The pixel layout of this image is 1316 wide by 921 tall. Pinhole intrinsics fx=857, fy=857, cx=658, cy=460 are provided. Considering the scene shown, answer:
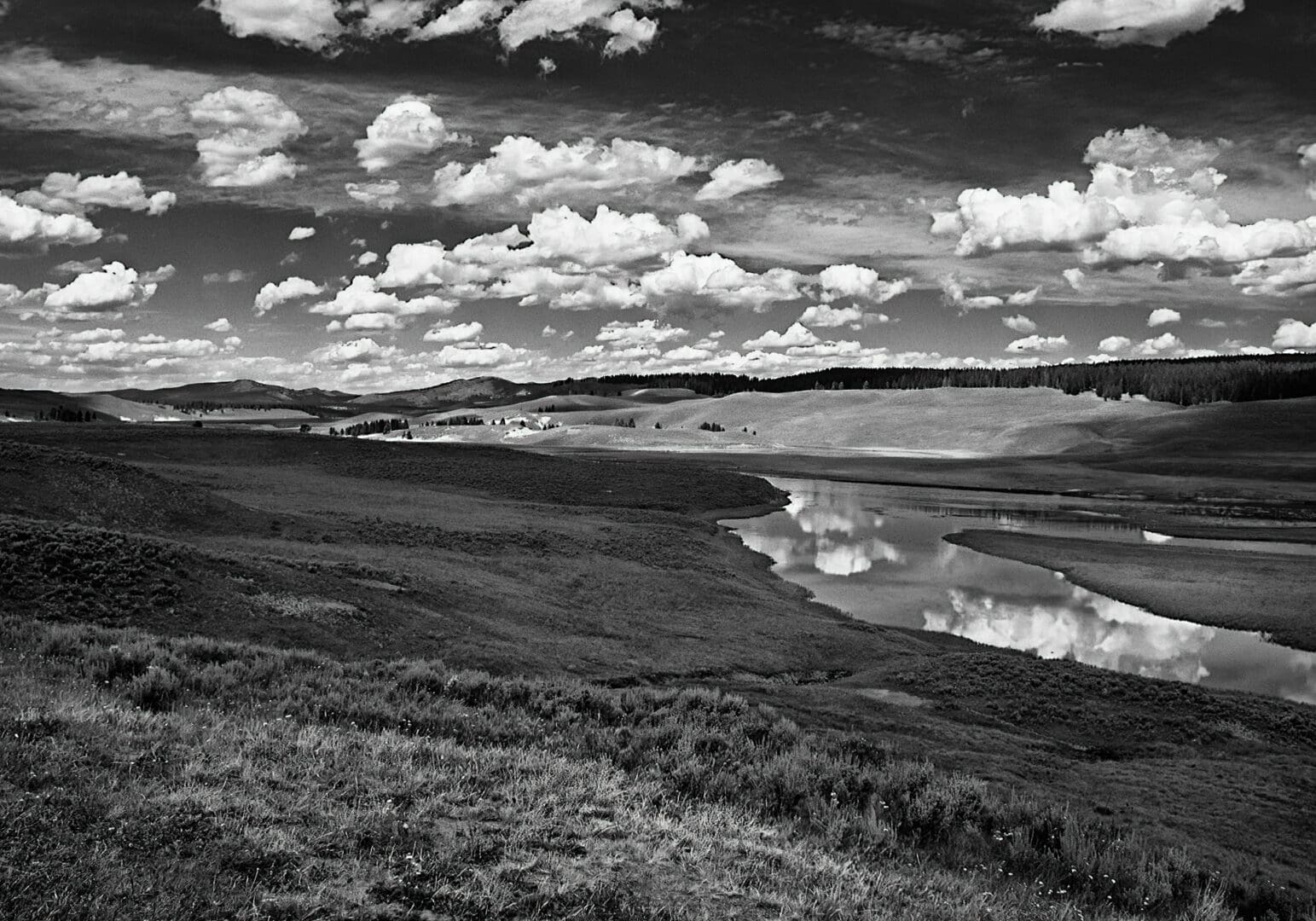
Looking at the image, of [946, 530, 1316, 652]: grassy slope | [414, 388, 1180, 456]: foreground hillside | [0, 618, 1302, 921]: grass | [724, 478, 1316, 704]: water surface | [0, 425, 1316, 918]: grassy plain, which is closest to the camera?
[0, 618, 1302, 921]: grass

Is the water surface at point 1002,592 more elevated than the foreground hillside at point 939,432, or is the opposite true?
the foreground hillside at point 939,432

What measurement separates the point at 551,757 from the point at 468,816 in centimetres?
241

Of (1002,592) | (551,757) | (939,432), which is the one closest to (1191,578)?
(1002,592)

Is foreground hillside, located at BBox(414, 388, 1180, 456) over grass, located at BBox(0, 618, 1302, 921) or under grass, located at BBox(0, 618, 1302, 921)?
over

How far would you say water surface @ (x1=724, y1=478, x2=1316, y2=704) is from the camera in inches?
1183

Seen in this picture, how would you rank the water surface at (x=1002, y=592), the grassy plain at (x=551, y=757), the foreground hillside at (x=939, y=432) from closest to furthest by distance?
the grassy plain at (x=551, y=757) < the water surface at (x=1002, y=592) < the foreground hillside at (x=939, y=432)

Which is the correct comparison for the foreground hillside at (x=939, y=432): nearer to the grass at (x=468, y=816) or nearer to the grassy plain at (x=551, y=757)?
the grassy plain at (x=551, y=757)

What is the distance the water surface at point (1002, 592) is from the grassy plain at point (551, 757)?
5032 mm

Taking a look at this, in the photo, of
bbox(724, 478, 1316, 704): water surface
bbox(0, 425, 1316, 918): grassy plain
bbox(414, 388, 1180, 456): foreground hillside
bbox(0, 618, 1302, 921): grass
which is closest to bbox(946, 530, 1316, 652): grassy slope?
bbox(724, 478, 1316, 704): water surface

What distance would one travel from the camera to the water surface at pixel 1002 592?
30.0m

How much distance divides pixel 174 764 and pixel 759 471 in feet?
358

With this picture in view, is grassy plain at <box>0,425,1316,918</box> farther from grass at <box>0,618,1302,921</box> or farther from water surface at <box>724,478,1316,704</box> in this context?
water surface at <box>724,478,1316,704</box>

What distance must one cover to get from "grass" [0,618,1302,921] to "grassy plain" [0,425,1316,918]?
4 centimetres

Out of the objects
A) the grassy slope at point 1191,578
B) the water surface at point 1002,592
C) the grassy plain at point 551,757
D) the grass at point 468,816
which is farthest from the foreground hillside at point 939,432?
A: the grass at point 468,816
